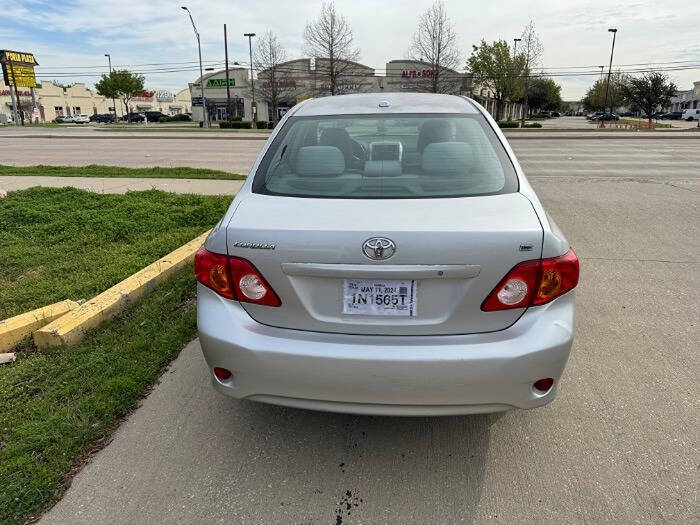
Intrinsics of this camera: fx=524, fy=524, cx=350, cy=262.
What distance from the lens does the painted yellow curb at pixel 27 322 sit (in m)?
3.70

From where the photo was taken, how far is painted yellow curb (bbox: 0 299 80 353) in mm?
3697

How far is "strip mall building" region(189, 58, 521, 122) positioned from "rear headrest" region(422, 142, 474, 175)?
139 feet

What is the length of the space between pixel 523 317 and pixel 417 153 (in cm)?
123

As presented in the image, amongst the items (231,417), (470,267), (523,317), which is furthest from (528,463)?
(231,417)

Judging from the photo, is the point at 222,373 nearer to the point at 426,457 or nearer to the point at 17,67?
the point at 426,457

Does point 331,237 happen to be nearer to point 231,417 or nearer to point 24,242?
point 231,417

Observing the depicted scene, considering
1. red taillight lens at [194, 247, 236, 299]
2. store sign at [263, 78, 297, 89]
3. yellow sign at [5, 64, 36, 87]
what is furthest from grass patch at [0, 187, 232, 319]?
yellow sign at [5, 64, 36, 87]

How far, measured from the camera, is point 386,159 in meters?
3.07

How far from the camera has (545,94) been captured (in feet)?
264

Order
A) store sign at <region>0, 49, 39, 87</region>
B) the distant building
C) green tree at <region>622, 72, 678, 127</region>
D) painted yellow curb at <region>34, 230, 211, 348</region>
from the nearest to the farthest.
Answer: painted yellow curb at <region>34, 230, 211, 348</region> < green tree at <region>622, 72, 678, 127</region> < store sign at <region>0, 49, 39, 87</region> < the distant building

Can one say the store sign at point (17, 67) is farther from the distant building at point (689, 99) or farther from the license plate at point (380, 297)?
the distant building at point (689, 99)

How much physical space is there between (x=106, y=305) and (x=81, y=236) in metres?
2.89

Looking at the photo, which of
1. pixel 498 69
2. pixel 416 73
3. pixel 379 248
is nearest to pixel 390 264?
pixel 379 248

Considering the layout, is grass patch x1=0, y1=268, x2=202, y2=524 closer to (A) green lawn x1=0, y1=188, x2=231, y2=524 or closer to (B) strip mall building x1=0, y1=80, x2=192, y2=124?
(A) green lawn x1=0, y1=188, x2=231, y2=524
